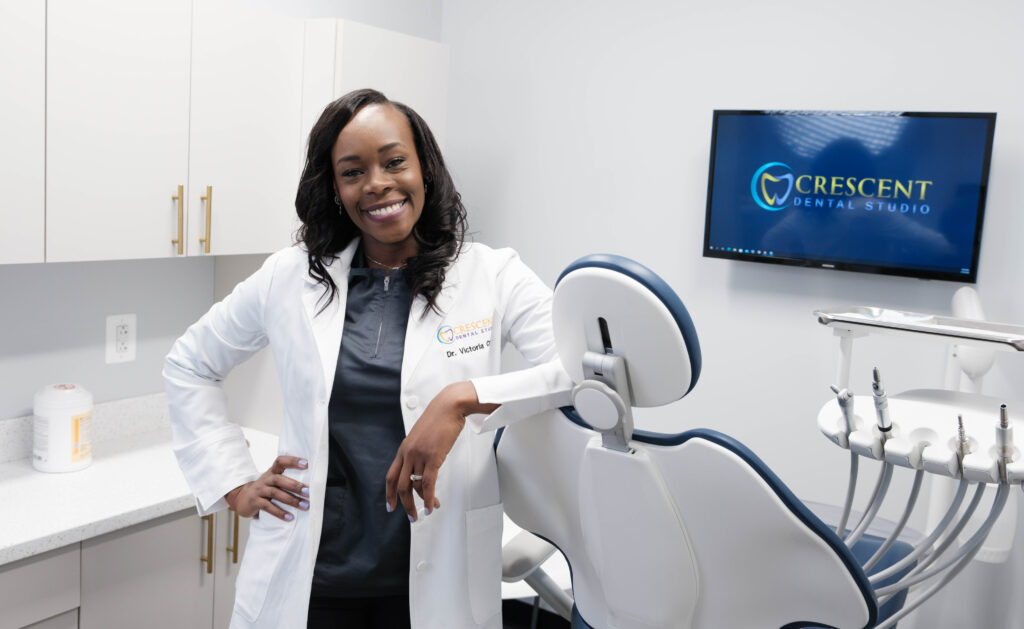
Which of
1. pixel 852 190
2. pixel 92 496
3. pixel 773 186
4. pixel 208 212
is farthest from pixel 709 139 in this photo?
pixel 92 496

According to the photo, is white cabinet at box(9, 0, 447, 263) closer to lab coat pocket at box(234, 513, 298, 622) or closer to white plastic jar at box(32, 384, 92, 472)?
white plastic jar at box(32, 384, 92, 472)

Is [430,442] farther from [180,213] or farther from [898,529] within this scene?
[180,213]

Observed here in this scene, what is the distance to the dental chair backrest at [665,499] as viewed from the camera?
1.00 m

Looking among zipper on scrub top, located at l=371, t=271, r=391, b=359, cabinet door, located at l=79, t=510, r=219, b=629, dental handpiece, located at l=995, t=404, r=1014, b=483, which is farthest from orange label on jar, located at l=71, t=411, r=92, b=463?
dental handpiece, located at l=995, t=404, r=1014, b=483

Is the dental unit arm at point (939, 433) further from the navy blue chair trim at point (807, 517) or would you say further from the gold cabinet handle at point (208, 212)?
the gold cabinet handle at point (208, 212)

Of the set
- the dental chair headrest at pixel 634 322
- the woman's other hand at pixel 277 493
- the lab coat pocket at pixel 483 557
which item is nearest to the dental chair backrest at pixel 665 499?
the dental chair headrest at pixel 634 322

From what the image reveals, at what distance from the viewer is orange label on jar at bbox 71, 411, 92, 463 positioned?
2072 millimetres

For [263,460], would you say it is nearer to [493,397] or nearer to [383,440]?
[383,440]

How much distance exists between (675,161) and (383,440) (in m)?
1.66

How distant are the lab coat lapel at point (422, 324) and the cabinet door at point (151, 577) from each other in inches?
38.1

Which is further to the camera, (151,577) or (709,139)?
(709,139)

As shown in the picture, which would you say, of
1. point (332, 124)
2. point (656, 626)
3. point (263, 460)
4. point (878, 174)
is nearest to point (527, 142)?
point (878, 174)

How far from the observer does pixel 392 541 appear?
1.34 metres

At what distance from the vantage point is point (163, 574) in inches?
78.7
